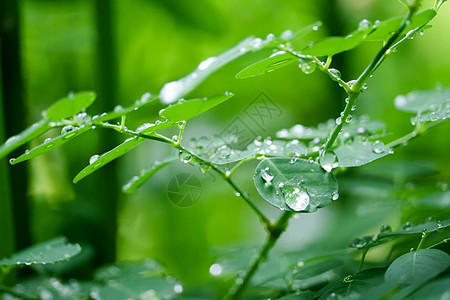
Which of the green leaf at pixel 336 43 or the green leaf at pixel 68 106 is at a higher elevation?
the green leaf at pixel 68 106

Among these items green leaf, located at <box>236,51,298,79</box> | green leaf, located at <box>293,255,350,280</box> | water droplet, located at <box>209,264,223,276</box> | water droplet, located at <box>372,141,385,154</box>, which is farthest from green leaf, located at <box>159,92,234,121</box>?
water droplet, located at <box>209,264,223,276</box>

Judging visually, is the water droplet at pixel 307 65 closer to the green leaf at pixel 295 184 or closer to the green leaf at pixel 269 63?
the green leaf at pixel 269 63

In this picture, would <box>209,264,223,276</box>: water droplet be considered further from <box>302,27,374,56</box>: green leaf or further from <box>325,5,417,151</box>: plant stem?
<box>302,27,374,56</box>: green leaf

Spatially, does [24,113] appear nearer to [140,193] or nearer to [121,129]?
[121,129]

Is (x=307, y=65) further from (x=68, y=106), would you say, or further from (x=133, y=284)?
(x=133, y=284)

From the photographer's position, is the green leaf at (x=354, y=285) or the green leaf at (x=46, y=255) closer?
the green leaf at (x=354, y=285)

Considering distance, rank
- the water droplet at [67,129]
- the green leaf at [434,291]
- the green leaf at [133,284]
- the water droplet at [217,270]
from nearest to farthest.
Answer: the green leaf at [434,291] → the water droplet at [67,129] → the green leaf at [133,284] → the water droplet at [217,270]

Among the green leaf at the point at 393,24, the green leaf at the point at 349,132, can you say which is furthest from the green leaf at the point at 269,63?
the green leaf at the point at 349,132

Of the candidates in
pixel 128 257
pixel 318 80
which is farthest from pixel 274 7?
pixel 128 257
